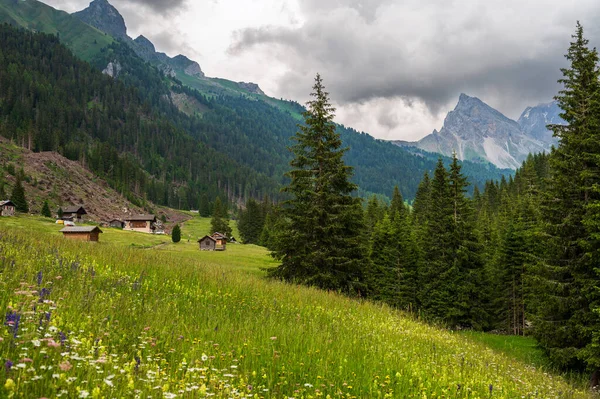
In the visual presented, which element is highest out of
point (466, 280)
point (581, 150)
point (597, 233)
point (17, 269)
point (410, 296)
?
point (581, 150)

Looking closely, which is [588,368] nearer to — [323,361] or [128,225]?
[323,361]

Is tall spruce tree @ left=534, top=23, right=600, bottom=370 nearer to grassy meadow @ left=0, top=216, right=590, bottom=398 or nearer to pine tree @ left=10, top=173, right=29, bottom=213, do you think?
grassy meadow @ left=0, top=216, right=590, bottom=398

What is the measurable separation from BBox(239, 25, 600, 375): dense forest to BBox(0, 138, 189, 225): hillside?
93093 millimetres

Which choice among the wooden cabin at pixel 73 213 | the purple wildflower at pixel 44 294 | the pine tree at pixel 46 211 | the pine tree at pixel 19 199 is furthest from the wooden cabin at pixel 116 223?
the purple wildflower at pixel 44 294

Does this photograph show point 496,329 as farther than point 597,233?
Yes

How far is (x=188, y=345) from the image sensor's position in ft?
18.8

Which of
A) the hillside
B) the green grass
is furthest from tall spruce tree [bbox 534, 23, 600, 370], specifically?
the hillside

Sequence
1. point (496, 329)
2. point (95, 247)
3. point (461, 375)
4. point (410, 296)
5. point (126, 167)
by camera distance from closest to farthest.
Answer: point (461, 375) < point (95, 247) < point (410, 296) < point (496, 329) < point (126, 167)

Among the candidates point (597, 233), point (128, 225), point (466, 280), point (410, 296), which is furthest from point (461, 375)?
point (128, 225)

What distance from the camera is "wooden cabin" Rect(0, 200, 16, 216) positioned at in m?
74.7

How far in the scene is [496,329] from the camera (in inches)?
1850

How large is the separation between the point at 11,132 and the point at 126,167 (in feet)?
139

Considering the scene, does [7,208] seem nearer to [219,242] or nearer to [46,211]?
[46,211]

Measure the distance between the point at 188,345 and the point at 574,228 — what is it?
2179 cm
